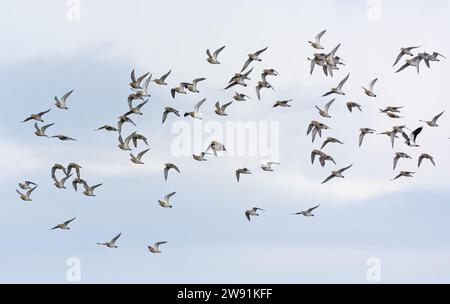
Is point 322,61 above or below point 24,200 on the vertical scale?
above

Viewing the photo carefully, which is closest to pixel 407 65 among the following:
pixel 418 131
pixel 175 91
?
pixel 418 131

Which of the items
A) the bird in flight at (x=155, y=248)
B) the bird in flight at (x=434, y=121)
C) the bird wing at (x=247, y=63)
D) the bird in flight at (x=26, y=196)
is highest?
the bird wing at (x=247, y=63)

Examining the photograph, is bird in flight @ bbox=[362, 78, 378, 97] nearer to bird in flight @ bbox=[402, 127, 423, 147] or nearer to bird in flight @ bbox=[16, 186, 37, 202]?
bird in flight @ bbox=[402, 127, 423, 147]

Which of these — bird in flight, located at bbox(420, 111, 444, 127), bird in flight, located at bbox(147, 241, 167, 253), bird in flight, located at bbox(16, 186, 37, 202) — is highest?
bird in flight, located at bbox(420, 111, 444, 127)

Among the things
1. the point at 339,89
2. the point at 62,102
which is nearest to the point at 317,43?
the point at 339,89

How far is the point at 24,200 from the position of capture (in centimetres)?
12200

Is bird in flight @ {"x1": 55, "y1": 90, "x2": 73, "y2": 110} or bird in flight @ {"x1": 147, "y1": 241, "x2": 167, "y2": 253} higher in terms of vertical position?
bird in flight @ {"x1": 55, "y1": 90, "x2": 73, "y2": 110}

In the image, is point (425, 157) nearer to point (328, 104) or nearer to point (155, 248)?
point (328, 104)

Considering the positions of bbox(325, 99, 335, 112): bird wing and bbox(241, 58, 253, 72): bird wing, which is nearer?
bbox(241, 58, 253, 72): bird wing

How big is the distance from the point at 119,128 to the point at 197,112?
25.9 feet

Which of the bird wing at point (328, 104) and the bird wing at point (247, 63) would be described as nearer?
the bird wing at point (247, 63)

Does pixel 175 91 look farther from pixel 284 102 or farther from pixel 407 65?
pixel 407 65

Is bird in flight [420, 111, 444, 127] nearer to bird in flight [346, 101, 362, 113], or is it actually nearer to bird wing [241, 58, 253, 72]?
bird in flight [346, 101, 362, 113]

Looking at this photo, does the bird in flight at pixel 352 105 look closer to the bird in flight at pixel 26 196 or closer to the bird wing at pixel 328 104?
the bird wing at pixel 328 104
